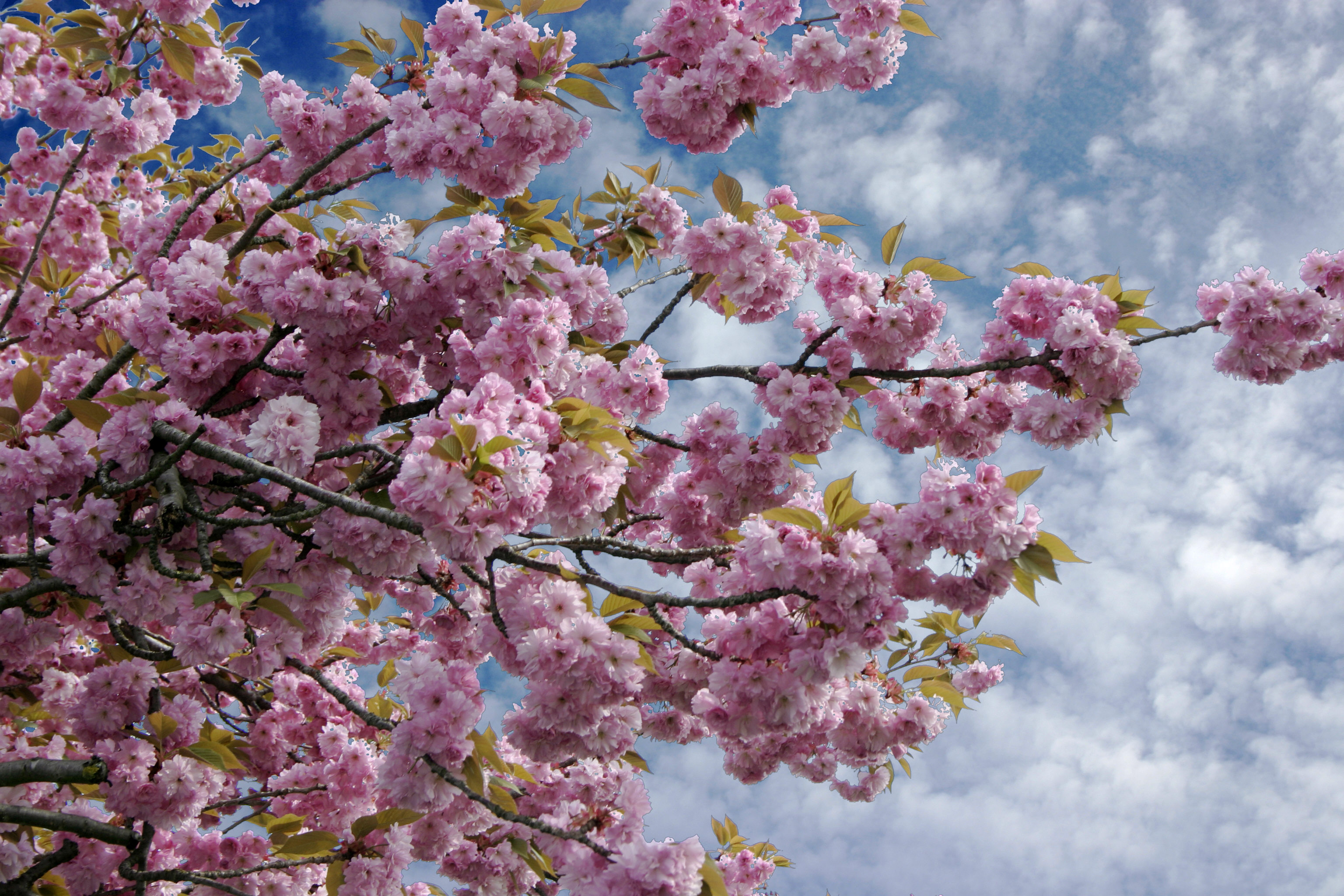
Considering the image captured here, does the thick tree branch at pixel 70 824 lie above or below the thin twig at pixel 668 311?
below

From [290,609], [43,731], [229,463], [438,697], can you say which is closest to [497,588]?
[438,697]

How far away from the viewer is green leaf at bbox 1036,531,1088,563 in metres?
3.14

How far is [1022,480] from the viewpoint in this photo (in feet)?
10.7

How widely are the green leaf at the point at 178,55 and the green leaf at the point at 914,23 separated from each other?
4320mm

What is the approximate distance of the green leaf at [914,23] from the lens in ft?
14.9

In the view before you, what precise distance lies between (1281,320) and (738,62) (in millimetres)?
3050

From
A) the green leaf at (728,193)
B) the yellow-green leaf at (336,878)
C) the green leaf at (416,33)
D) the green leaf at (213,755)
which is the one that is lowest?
the yellow-green leaf at (336,878)

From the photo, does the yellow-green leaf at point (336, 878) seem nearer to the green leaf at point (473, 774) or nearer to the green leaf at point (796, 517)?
the green leaf at point (473, 774)

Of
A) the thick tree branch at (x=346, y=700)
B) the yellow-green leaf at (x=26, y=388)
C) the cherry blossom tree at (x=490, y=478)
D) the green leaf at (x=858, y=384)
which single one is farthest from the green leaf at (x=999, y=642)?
the yellow-green leaf at (x=26, y=388)

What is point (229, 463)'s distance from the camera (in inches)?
131

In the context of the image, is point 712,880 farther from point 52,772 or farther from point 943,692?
point 52,772

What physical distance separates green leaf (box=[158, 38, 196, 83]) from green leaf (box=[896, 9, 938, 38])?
4320mm

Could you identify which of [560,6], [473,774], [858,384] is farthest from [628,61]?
[473,774]

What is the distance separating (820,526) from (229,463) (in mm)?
2361
